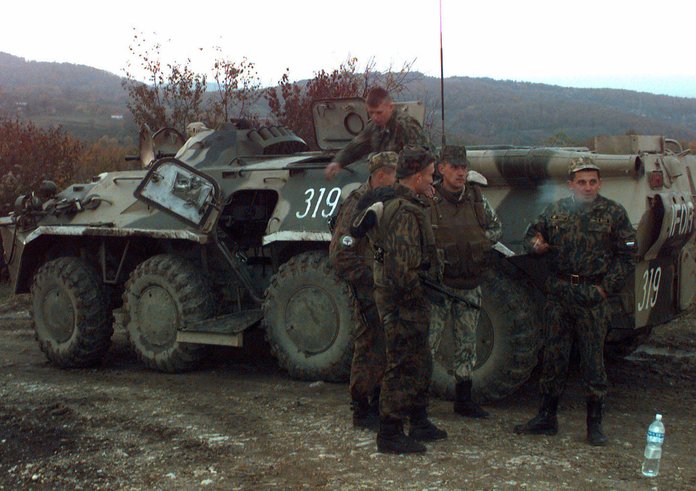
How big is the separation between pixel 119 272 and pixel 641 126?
4852 centimetres

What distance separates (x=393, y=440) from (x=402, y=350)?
1.69 ft

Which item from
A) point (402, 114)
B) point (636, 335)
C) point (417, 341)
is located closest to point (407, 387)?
point (417, 341)

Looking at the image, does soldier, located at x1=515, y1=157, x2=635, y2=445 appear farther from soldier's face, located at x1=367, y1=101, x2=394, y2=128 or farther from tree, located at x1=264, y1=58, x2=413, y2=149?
tree, located at x1=264, y1=58, x2=413, y2=149

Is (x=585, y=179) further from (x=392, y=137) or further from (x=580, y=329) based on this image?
(x=392, y=137)

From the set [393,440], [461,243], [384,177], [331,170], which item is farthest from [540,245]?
[331,170]

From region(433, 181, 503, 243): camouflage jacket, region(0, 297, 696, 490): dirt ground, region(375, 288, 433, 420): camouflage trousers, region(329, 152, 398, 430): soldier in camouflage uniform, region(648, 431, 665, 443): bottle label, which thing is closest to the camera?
region(648, 431, 665, 443): bottle label

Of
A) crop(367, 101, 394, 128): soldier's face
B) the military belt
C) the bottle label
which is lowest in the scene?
the bottle label

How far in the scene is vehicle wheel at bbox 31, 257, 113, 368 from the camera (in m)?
8.88

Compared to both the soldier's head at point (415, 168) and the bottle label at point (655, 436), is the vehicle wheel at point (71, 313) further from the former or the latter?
the bottle label at point (655, 436)

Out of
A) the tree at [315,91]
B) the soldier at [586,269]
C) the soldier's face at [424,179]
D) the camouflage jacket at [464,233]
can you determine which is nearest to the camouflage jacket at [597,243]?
the soldier at [586,269]

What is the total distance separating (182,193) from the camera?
839cm

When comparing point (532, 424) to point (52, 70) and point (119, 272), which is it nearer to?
point (119, 272)

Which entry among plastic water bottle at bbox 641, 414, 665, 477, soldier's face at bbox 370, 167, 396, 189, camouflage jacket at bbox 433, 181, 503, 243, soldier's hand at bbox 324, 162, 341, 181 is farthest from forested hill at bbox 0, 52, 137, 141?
plastic water bottle at bbox 641, 414, 665, 477

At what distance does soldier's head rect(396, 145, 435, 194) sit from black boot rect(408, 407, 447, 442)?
131cm
